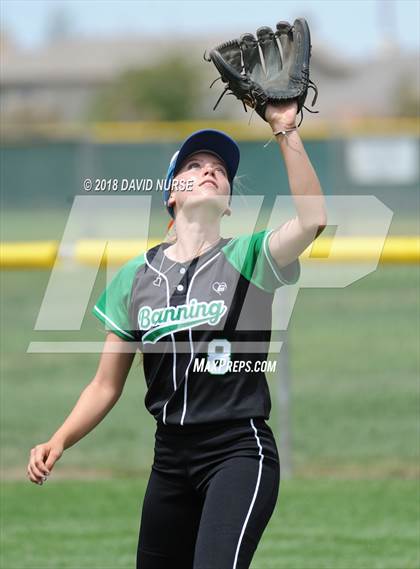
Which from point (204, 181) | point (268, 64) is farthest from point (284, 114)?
point (204, 181)

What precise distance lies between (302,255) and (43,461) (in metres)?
3.63

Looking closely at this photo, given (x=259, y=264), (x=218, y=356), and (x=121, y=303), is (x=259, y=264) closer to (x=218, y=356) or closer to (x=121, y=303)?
(x=218, y=356)

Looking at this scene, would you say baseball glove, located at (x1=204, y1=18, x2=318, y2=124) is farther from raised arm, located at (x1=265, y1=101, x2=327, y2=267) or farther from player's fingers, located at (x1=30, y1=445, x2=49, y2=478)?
player's fingers, located at (x1=30, y1=445, x2=49, y2=478)

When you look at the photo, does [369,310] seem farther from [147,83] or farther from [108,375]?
[147,83]

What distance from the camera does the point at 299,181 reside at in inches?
145

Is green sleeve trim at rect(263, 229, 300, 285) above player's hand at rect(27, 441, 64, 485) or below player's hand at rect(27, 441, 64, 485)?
above

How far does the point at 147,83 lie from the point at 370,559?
55.5 m

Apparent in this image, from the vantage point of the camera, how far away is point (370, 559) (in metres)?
5.93

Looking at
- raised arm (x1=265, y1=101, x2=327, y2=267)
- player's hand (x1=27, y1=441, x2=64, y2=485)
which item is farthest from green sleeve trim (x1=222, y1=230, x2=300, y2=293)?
player's hand (x1=27, y1=441, x2=64, y2=485)

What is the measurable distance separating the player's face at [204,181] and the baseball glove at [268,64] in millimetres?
386

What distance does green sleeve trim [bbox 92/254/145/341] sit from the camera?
13.8 feet

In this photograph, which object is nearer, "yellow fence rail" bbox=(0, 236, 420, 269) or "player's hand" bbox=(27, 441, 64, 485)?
"player's hand" bbox=(27, 441, 64, 485)

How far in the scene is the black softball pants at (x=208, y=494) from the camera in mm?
3736

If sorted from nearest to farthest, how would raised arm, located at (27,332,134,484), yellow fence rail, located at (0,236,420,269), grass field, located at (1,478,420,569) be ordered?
raised arm, located at (27,332,134,484) < grass field, located at (1,478,420,569) < yellow fence rail, located at (0,236,420,269)
